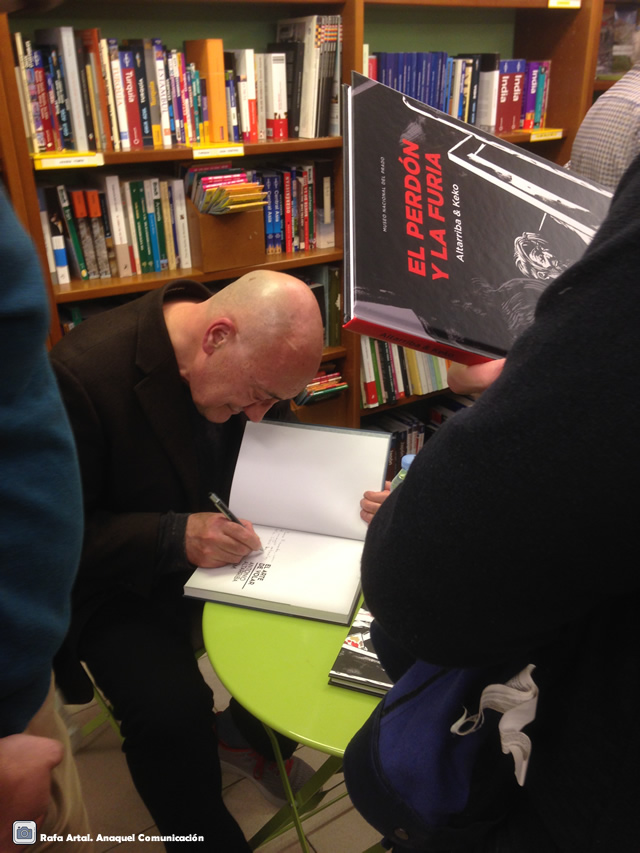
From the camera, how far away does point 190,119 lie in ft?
6.63

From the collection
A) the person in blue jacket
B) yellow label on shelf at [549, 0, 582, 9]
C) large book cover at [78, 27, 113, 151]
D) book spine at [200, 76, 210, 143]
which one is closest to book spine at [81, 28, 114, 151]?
large book cover at [78, 27, 113, 151]

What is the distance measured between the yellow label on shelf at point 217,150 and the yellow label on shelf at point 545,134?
1336 mm

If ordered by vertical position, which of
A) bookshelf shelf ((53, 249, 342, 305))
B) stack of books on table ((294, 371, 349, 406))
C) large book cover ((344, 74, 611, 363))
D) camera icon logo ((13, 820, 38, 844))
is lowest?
stack of books on table ((294, 371, 349, 406))

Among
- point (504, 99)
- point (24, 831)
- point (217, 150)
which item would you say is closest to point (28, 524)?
point (24, 831)

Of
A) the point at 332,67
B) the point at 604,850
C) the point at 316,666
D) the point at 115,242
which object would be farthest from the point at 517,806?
the point at 332,67

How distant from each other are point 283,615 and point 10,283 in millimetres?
778

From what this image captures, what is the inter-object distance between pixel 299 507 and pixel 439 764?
0.71 meters

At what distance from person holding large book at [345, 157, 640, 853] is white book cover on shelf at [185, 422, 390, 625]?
0.69 meters

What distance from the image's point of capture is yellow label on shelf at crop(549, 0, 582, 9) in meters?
2.48

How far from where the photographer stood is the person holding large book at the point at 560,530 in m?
0.33

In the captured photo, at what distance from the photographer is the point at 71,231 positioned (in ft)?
6.42

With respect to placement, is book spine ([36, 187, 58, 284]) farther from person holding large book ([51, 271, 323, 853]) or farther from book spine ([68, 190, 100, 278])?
person holding large book ([51, 271, 323, 853])

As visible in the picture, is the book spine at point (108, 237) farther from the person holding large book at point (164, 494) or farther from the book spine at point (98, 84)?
the person holding large book at point (164, 494)

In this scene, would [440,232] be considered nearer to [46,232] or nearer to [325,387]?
[46,232]
